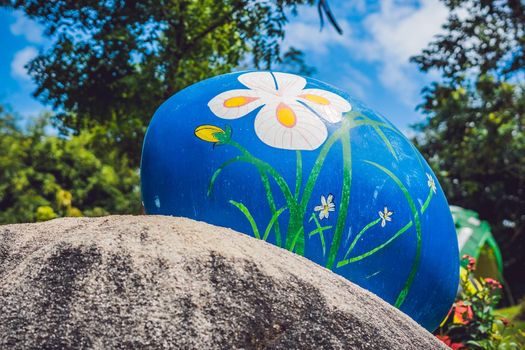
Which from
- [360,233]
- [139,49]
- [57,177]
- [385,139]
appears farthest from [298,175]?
[57,177]

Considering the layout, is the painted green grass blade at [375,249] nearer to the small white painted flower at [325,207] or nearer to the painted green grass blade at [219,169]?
the small white painted flower at [325,207]

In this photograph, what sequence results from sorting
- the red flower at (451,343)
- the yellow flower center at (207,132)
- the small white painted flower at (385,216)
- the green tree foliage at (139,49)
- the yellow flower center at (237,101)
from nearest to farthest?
the small white painted flower at (385,216) → the yellow flower center at (207,132) → the yellow flower center at (237,101) → the red flower at (451,343) → the green tree foliage at (139,49)

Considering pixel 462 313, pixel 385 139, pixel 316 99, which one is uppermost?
pixel 316 99

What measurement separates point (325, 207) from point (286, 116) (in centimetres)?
58

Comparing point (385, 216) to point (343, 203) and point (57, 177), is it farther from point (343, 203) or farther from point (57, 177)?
→ point (57, 177)

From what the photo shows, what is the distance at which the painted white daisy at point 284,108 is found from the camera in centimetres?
303

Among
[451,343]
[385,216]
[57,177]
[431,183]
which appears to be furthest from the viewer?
[57,177]

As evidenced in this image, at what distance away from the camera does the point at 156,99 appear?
28.9 feet

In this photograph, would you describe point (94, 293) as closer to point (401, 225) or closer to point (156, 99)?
point (401, 225)

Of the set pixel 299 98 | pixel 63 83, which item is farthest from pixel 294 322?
pixel 63 83

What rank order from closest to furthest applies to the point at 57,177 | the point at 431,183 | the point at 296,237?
1. the point at 296,237
2. the point at 431,183
3. the point at 57,177

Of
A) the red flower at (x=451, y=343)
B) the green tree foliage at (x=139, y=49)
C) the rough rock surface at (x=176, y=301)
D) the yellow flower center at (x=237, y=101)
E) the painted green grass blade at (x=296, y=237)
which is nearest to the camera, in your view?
the rough rock surface at (x=176, y=301)

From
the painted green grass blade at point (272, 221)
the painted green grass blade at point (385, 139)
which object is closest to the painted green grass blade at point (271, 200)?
the painted green grass blade at point (272, 221)

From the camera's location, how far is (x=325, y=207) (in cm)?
290
